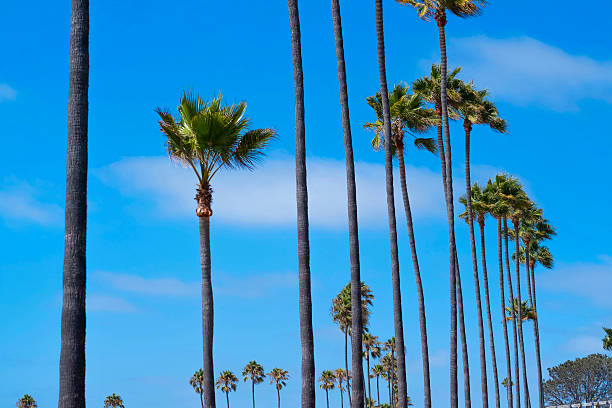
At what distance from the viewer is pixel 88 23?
41.4 ft

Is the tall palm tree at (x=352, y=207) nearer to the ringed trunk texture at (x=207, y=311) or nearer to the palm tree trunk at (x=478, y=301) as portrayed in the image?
the ringed trunk texture at (x=207, y=311)

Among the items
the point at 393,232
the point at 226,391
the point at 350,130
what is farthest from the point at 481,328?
the point at 226,391

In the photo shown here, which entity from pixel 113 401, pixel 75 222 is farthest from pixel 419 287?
pixel 113 401

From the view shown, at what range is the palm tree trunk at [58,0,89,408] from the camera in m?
10.8

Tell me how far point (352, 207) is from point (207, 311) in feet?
19.4

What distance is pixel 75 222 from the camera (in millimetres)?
11469

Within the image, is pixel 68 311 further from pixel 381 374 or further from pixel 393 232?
pixel 381 374

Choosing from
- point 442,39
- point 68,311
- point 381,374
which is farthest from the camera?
point 381,374

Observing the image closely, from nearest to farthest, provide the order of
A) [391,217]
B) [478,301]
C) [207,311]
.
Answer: [207,311] < [391,217] < [478,301]

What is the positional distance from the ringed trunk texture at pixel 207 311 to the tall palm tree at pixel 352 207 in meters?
4.85

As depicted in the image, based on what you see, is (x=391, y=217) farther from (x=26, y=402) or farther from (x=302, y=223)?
(x=26, y=402)

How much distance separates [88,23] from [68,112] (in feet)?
5.47

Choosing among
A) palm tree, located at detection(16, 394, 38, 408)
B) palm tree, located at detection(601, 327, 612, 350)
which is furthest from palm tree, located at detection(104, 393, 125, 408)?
palm tree, located at detection(601, 327, 612, 350)

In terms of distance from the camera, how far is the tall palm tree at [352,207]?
894 inches
